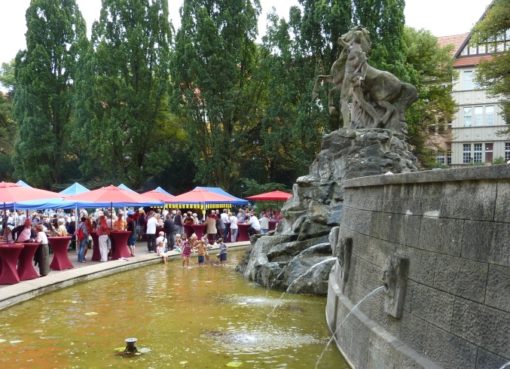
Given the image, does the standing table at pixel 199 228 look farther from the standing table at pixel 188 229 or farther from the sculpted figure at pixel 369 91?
the sculpted figure at pixel 369 91

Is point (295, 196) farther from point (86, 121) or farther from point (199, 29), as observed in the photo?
point (86, 121)

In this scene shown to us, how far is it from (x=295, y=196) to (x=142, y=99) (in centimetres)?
2093

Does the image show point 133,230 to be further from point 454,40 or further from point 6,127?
point 454,40

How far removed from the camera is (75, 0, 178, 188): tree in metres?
33.8

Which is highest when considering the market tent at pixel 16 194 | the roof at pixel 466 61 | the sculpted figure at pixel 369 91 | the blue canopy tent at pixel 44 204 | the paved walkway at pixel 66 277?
the roof at pixel 466 61

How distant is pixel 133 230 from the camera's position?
798 inches

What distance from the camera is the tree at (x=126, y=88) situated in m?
33.8

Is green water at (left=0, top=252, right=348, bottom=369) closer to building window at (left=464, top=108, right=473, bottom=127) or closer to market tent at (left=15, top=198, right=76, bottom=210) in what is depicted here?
market tent at (left=15, top=198, right=76, bottom=210)

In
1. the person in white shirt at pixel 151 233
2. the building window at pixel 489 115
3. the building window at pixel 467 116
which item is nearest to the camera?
the person in white shirt at pixel 151 233

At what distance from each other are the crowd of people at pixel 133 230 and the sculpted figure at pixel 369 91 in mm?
6808

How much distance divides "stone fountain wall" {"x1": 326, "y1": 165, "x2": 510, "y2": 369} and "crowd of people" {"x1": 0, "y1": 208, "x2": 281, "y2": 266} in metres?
10.2

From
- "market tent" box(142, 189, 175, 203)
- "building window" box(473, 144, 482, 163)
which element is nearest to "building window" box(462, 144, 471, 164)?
"building window" box(473, 144, 482, 163)

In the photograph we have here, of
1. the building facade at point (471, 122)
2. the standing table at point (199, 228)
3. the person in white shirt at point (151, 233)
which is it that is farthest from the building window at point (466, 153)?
the person in white shirt at point (151, 233)

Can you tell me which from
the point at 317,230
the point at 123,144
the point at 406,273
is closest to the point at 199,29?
the point at 123,144
